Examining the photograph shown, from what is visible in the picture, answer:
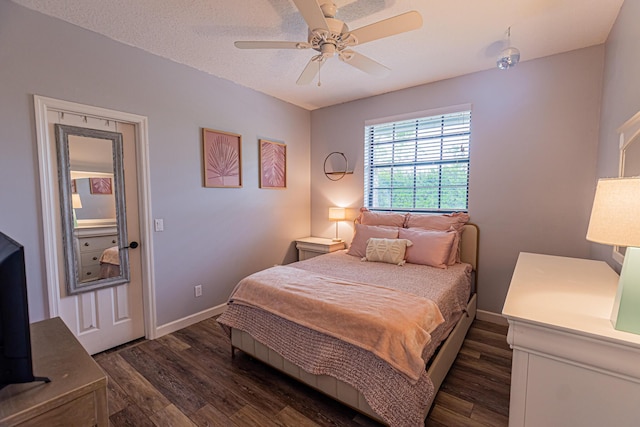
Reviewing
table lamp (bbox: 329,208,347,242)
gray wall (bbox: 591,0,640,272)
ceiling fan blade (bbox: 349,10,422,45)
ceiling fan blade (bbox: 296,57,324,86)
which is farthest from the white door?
gray wall (bbox: 591,0,640,272)

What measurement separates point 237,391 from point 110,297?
146 centimetres

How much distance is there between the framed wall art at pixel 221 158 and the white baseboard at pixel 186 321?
4.57 feet

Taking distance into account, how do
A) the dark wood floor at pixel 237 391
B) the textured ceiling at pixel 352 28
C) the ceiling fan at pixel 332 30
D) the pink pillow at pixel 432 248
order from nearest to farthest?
the ceiling fan at pixel 332 30 < the dark wood floor at pixel 237 391 < the textured ceiling at pixel 352 28 < the pink pillow at pixel 432 248

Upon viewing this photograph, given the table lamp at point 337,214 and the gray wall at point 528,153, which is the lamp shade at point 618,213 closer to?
the gray wall at point 528,153

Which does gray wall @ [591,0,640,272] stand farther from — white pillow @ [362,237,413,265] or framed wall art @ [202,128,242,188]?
framed wall art @ [202,128,242,188]

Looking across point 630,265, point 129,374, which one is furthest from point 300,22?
point 129,374

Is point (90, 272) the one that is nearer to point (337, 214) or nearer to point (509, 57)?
point (337, 214)

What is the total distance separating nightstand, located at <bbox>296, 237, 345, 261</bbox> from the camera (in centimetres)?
377

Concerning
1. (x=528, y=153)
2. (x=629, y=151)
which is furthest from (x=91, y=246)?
(x=528, y=153)

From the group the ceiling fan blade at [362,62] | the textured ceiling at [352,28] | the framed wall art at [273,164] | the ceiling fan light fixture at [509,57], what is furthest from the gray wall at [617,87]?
the framed wall art at [273,164]

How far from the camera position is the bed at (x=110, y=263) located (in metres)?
2.45

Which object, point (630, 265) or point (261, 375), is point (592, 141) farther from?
point (261, 375)

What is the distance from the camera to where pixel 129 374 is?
218 centimetres

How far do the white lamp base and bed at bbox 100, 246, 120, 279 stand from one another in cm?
323
